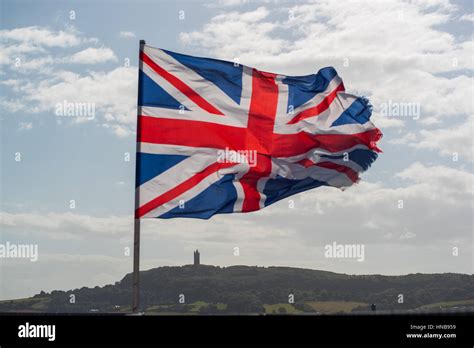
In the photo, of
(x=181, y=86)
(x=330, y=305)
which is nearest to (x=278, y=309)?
(x=330, y=305)

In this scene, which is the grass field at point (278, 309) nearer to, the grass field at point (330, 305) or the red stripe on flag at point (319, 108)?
the grass field at point (330, 305)

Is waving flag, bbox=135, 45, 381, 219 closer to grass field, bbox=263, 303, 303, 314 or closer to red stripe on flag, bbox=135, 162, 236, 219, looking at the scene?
red stripe on flag, bbox=135, 162, 236, 219

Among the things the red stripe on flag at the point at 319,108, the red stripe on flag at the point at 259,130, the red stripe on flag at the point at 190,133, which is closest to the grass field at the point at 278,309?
the red stripe on flag at the point at 319,108

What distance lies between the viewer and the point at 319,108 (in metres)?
27.9

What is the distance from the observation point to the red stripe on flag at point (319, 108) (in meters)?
27.6

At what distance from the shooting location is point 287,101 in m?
27.7

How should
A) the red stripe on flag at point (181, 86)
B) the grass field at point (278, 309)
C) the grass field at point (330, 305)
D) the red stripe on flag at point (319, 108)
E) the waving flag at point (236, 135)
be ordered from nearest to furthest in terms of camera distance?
the waving flag at point (236, 135) < the red stripe on flag at point (181, 86) < the red stripe on flag at point (319, 108) < the grass field at point (278, 309) < the grass field at point (330, 305)

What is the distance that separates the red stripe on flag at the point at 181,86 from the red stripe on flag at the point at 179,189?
1.88 meters

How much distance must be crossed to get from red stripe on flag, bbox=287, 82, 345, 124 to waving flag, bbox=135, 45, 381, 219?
0.03 metres

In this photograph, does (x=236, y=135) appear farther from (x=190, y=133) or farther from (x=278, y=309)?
(x=278, y=309)

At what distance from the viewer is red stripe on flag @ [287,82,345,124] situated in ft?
90.5

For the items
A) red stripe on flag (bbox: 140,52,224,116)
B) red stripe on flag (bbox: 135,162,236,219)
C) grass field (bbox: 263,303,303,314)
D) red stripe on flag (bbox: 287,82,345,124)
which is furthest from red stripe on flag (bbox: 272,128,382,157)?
grass field (bbox: 263,303,303,314)
